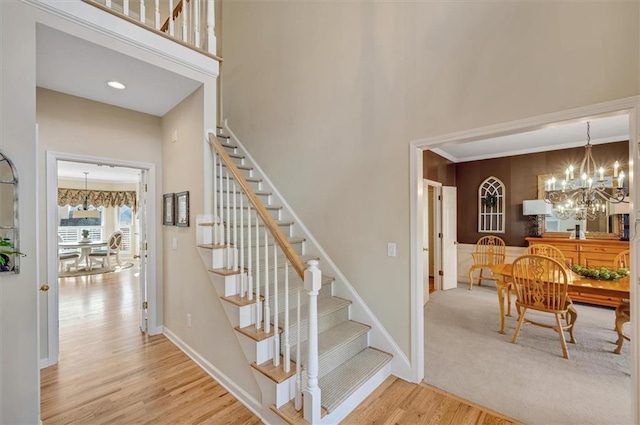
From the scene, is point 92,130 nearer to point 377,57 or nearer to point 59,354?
point 59,354

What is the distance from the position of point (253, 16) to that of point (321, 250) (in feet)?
12.0

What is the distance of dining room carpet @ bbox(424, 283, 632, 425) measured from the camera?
2053 mm

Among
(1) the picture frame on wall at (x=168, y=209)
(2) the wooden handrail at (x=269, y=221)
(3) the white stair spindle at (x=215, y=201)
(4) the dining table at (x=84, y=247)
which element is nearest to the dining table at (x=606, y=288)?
(2) the wooden handrail at (x=269, y=221)

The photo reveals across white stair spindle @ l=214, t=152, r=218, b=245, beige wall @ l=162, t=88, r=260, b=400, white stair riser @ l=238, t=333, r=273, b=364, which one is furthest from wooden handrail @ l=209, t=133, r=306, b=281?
white stair riser @ l=238, t=333, r=273, b=364

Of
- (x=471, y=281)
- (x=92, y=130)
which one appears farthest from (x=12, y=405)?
(x=471, y=281)

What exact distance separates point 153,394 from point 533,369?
3.45 meters

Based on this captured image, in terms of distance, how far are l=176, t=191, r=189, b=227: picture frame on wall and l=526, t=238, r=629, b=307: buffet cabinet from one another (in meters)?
5.49

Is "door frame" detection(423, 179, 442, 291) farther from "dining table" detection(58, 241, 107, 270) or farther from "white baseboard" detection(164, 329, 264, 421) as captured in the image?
"dining table" detection(58, 241, 107, 270)

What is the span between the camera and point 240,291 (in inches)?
91.1

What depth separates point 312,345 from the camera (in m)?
1.69

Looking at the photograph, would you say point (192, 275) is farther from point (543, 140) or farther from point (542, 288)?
point (543, 140)

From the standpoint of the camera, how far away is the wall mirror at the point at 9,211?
1634 millimetres

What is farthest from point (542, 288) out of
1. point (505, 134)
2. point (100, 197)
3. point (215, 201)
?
point (100, 197)

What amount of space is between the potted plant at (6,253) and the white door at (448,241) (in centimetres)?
555
